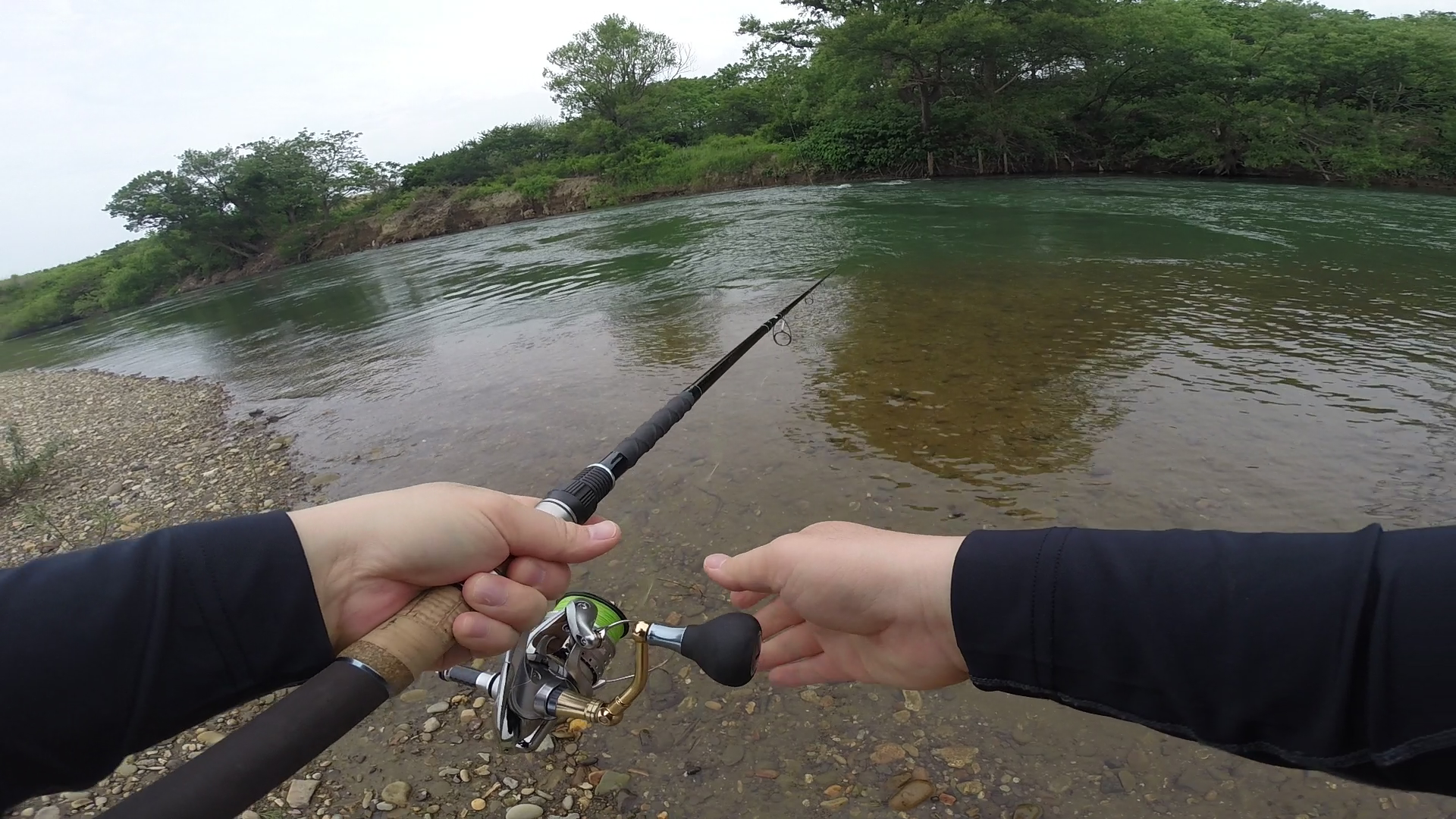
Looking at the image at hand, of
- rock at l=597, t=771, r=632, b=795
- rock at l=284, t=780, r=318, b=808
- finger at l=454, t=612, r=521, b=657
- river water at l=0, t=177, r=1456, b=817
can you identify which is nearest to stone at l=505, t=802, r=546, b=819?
rock at l=597, t=771, r=632, b=795

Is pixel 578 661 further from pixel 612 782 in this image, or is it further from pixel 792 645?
pixel 612 782

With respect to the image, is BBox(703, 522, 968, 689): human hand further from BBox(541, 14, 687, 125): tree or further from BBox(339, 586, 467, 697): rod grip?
BBox(541, 14, 687, 125): tree

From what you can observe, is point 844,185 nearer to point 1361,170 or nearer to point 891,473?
point 1361,170

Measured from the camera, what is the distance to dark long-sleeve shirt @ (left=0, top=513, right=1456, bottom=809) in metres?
0.91

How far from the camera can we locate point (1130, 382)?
601 cm

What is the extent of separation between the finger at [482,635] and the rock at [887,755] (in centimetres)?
181

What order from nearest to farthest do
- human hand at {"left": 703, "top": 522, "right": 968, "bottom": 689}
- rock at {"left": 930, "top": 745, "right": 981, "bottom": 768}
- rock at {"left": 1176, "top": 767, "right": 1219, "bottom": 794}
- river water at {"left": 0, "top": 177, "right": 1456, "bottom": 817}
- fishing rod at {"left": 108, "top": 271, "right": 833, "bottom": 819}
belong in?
1. fishing rod at {"left": 108, "top": 271, "right": 833, "bottom": 819}
2. human hand at {"left": 703, "top": 522, "right": 968, "bottom": 689}
3. rock at {"left": 1176, "top": 767, "right": 1219, "bottom": 794}
4. rock at {"left": 930, "top": 745, "right": 981, "bottom": 768}
5. river water at {"left": 0, "top": 177, "right": 1456, "bottom": 817}

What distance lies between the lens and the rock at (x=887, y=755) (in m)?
2.74

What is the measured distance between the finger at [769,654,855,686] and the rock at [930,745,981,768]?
1.18 m

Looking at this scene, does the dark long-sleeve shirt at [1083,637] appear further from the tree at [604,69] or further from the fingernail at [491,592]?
the tree at [604,69]

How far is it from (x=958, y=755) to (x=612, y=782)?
1370 millimetres

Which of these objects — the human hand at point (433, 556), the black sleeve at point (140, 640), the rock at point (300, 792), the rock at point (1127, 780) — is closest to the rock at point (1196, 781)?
the rock at point (1127, 780)

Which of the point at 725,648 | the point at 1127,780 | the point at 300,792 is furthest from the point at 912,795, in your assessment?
the point at 300,792

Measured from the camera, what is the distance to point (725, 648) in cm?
143
